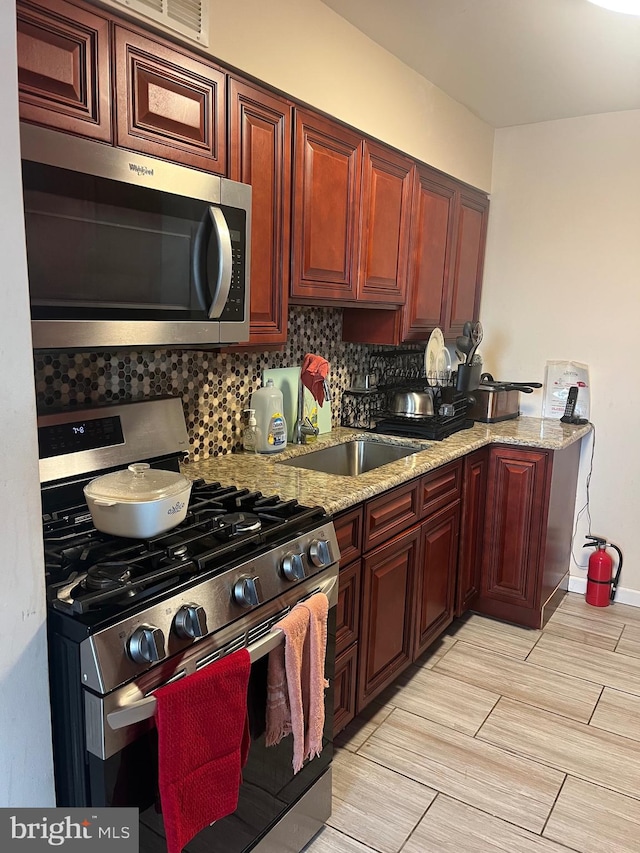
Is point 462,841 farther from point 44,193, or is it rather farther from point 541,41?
point 541,41

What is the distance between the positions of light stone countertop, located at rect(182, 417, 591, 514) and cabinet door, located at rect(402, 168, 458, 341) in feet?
1.80

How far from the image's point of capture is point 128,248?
4.84ft

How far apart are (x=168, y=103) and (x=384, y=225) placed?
121cm

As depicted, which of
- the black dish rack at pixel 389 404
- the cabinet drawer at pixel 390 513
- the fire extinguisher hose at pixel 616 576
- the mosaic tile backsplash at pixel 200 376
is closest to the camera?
the mosaic tile backsplash at pixel 200 376

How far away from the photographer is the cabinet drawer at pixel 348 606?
194 cm

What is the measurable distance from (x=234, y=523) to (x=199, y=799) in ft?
1.87

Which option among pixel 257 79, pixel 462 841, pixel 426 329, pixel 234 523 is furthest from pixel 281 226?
pixel 462 841

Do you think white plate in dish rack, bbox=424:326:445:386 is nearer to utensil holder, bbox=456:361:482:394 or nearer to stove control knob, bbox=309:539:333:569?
utensil holder, bbox=456:361:482:394

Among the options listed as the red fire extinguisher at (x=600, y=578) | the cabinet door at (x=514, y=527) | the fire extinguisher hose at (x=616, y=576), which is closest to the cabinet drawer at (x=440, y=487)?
the cabinet door at (x=514, y=527)

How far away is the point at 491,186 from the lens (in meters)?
3.56

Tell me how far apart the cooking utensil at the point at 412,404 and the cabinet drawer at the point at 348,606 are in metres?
1.12

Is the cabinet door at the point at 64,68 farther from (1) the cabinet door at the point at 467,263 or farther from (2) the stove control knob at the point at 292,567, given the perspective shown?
(1) the cabinet door at the point at 467,263

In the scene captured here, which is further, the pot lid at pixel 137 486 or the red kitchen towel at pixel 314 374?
the red kitchen towel at pixel 314 374

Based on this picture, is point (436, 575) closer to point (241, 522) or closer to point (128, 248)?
point (241, 522)
